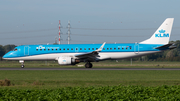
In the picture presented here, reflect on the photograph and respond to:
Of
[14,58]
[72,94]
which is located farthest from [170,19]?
[72,94]

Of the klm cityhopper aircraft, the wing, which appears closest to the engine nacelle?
the klm cityhopper aircraft

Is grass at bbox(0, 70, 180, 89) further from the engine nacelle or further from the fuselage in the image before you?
the fuselage

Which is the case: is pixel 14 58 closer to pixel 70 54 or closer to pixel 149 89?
pixel 70 54

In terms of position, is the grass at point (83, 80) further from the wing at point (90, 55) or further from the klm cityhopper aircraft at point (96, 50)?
the klm cityhopper aircraft at point (96, 50)

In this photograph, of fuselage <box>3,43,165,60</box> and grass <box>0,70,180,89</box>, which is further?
fuselage <box>3,43,165,60</box>

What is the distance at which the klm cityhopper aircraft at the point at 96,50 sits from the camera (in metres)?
39.2

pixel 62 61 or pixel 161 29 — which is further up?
pixel 161 29

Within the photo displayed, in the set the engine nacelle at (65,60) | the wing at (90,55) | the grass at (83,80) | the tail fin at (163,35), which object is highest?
the tail fin at (163,35)

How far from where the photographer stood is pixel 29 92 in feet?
48.0

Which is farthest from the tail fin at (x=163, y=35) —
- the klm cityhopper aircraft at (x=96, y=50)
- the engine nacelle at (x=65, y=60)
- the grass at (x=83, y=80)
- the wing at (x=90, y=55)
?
the grass at (x=83, y=80)

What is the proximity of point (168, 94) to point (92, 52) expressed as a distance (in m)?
24.1

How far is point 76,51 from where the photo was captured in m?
40.3

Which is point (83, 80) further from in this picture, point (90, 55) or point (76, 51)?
point (76, 51)

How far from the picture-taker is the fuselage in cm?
3966
